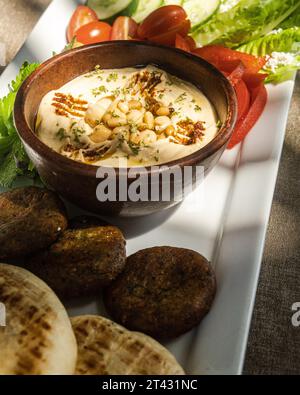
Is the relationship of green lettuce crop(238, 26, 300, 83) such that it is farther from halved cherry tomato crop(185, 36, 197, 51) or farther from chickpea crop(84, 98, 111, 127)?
chickpea crop(84, 98, 111, 127)

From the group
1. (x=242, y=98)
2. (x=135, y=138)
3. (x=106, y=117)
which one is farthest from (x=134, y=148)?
(x=242, y=98)

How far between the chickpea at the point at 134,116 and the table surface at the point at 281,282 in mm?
1220

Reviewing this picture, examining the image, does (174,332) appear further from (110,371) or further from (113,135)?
(113,135)

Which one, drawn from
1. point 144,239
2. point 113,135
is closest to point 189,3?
point 113,135

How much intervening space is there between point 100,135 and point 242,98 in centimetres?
137

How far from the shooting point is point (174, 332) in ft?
8.98

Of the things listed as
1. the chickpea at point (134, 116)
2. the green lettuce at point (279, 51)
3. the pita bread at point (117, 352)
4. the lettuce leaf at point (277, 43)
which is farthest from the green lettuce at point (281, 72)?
the pita bread at point (117, 352)

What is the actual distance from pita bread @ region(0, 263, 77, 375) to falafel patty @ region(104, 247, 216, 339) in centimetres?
35

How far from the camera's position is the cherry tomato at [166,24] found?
4539mm

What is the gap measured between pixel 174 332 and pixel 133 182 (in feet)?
2.63

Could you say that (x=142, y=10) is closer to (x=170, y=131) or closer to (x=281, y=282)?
(x=170, y=131)

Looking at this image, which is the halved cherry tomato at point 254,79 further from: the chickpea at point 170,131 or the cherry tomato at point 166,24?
the chickpea at point 170,131

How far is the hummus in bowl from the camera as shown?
3160 millimetres

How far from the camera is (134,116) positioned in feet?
10.9
